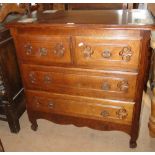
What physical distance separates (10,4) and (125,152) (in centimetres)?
171

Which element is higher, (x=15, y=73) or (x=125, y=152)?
(x=15, y=73)

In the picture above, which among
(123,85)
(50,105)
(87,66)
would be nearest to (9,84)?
(50,105)

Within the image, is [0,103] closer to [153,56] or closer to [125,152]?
[125,152]

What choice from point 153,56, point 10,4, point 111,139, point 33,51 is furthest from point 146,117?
point 10,4

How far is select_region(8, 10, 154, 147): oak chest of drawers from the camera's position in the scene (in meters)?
1.25

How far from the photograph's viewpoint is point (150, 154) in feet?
5.29

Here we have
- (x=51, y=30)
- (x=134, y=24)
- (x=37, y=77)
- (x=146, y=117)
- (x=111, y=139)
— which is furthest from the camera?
(x=146, y=117)

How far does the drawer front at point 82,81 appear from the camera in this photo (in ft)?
4.56

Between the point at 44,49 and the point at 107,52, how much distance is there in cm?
47

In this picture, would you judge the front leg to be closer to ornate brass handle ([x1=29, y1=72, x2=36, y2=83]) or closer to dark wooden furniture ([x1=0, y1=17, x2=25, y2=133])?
dark wooden furniture ([x1=0, y1=17, x2=25, y2=133])

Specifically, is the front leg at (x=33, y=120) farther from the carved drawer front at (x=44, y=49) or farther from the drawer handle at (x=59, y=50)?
the drawer handle at (x=59, y=50)

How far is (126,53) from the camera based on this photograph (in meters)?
1.26

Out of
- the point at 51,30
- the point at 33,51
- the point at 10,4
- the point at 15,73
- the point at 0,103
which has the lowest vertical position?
the point at 0,103

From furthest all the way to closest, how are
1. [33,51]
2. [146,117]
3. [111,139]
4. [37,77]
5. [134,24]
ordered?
[146,117]
[111,139]
[37,77]
[33,51]
[134,24]
